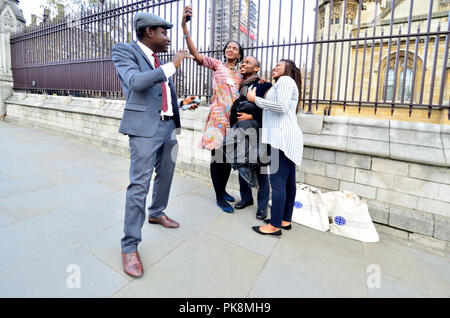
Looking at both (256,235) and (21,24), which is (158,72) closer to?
(256,235)

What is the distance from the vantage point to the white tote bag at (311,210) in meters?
3.07

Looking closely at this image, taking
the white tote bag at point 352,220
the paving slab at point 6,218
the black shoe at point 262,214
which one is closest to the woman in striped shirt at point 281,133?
the black shoe at point 262,214

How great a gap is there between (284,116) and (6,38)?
1264cm

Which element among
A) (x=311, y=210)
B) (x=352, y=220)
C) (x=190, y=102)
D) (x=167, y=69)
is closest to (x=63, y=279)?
(x=167, y=69)

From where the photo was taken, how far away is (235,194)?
415cm

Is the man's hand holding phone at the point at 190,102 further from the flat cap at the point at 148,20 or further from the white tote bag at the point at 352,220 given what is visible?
the white tote bag at the point at 352,220

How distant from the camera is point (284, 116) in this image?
265 centimetres

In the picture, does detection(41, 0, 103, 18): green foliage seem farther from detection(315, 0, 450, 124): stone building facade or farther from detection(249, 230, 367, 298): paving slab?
detection(249, 230, 367, 298): paving slab

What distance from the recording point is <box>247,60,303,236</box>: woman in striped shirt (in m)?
2.57

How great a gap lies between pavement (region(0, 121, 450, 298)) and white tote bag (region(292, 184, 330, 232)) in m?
0.11

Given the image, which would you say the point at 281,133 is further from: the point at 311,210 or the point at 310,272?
the point at 310,272

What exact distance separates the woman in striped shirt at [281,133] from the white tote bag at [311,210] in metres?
0.42

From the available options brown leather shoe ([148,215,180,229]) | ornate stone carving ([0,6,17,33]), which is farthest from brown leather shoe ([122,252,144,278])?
ornate stone carving ([0,6,17,33])
